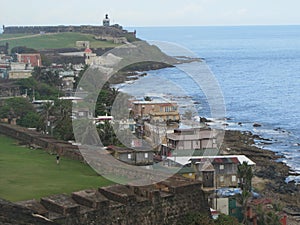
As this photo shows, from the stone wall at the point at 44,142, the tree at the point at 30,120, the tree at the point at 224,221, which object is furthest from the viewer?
the tree at the point at 30,120

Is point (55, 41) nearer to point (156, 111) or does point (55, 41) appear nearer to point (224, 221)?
point (156, 111)

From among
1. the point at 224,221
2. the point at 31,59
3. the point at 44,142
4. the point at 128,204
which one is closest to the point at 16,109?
the point at 44,142

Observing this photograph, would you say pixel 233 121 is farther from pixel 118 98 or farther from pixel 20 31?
pixel 20 31

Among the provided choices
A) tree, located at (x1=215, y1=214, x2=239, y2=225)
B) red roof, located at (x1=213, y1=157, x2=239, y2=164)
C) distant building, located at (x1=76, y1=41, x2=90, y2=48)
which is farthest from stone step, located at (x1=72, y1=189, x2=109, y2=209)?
distant building, located at (x1=76, y1=41, x2=90, y2=48)

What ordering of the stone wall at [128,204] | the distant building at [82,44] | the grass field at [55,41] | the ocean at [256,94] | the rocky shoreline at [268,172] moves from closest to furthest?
the stone wall at [128,204] < the rocky shoreline at [268,172] < the ocean at [256,94] < the distant building at [82,44] < the grass field at [55,41]

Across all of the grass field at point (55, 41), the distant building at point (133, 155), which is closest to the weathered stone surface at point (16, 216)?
the distant building at point (133, 155)

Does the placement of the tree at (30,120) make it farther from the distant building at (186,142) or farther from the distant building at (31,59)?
the distant building at (31,59)

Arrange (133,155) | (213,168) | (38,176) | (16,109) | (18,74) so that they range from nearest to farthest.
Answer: (38,176) → (133,155) → (213,168) → (16,109) → (18,74)

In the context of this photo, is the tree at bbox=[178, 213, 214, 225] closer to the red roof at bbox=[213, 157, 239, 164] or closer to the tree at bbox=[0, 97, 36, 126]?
the red roof at bbox=[213, 157, 239, 164]
